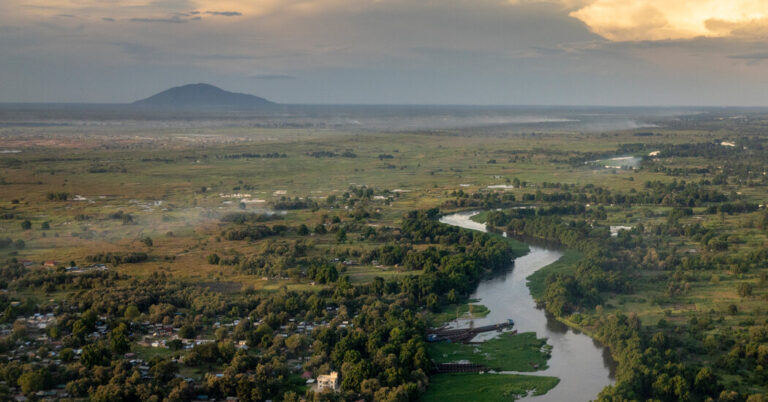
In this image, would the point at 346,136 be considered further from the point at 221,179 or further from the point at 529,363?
the point at 529,363

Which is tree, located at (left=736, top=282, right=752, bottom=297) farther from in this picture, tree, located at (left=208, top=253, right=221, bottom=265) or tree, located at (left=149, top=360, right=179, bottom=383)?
tree, located at (left=208, top=253, right=221, bottom=265)

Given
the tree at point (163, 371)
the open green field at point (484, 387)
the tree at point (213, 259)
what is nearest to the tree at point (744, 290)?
the open green field at point (484, 387)

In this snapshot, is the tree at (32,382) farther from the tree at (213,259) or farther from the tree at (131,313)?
the tree at (213,259)

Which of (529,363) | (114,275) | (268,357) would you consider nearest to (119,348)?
(268,357)

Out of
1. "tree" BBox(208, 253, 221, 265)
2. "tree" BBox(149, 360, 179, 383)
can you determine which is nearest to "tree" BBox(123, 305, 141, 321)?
"tree" BBox(149, 360, 179, 383)

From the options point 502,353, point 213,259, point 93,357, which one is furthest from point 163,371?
point 213,259

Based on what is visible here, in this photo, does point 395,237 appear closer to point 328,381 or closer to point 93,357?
point 328,381
